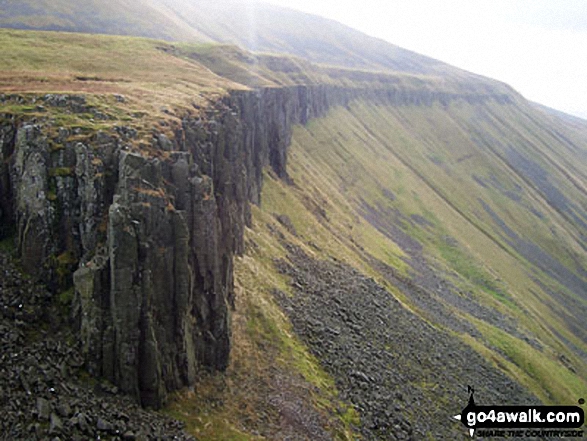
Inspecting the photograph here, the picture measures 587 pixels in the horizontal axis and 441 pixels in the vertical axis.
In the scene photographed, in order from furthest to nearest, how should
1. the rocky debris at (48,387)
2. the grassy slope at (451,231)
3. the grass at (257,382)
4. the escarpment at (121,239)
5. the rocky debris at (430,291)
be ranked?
the rocky debris at (430,291) → the grassy slope at (451,231) → the grass at (257,382) → the escarpment at (121,239) → the rocky debris at (48,387)

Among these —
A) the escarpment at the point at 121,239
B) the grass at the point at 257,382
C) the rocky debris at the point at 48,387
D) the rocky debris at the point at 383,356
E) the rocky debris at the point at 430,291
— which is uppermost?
the escarpment at the point at 121,239

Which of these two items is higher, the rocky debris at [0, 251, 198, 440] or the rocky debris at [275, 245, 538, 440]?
the rocky debris at [0, 251, 198, 440]

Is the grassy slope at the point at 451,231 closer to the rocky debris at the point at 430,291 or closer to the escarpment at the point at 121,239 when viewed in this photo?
the rocky debris at the point at 430,291

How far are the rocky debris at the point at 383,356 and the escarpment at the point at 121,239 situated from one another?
50.1 feet

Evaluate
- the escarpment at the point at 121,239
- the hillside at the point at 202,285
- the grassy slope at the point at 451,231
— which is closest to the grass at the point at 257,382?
the hillside at the point at 202,285

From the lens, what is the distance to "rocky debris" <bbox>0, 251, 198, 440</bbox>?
23328mm

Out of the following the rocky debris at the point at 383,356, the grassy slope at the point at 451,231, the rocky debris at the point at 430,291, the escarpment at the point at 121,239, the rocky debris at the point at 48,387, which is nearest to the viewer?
the rocky debris at the point at 48,387

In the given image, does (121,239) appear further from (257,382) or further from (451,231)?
(451,231)

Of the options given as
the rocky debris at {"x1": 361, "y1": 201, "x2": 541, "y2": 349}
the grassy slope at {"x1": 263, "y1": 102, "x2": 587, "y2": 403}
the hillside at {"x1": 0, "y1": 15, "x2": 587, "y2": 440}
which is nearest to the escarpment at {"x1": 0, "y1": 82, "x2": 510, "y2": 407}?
the hillside at {"x1": 0, "y1": 15, "x2": 587, "y2": 440}

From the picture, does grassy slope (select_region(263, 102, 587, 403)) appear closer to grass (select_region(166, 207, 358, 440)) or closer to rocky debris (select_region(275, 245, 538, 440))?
rocky debris (select_region(275, 245, 538, 440))

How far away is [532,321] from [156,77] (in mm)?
94662

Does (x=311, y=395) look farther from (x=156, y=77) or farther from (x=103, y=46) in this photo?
(x=103, y=46)

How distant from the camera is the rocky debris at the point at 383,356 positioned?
4503 cm

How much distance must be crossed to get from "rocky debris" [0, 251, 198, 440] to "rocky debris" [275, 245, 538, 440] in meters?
21.4
